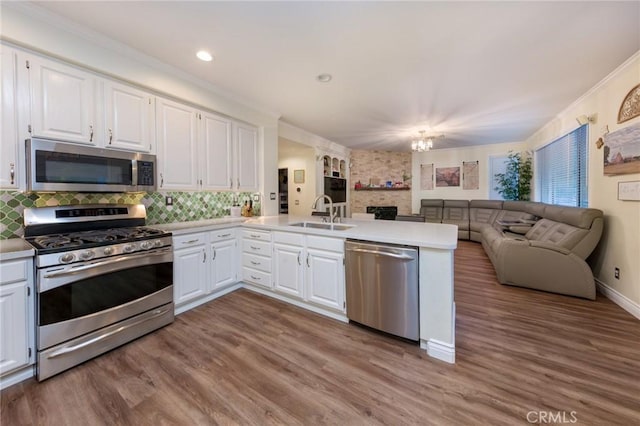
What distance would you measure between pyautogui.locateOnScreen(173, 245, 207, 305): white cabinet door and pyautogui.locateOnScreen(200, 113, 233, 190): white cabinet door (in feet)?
3.02

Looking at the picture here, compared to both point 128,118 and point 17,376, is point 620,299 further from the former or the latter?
point 128,118

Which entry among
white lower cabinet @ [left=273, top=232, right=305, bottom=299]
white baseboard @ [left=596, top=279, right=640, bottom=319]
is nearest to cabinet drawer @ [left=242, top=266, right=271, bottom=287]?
white lower cabinet @ [left=273, top=232, right=305, bottom=299]

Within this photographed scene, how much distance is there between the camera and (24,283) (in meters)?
1.67

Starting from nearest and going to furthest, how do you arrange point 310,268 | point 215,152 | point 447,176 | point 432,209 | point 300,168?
point 310,268 → point 215,152 → point 300,168 → point 432,209 → point 447,176

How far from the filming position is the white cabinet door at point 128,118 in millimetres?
2357

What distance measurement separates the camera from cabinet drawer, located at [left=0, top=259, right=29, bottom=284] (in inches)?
61.9

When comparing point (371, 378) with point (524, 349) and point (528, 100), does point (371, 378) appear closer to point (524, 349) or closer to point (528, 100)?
point (524, 349)

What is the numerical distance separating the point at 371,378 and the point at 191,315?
6.26ft

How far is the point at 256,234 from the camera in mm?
3066

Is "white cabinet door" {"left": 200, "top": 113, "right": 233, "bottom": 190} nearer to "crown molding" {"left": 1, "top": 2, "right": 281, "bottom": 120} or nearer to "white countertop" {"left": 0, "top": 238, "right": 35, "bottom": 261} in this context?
"crown molding" {"left": 1, "top": 2, "right": 281, "bottom": 120}

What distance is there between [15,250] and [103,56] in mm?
1776

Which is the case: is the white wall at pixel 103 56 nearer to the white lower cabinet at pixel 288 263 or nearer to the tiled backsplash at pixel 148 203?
the tiled backsplash at pixel 148 203

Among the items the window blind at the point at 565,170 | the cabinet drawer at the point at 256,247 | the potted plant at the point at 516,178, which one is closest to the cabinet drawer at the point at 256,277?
the cabinet drawer at the point at 256,247

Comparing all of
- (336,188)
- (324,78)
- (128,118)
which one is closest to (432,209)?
(336,188)
